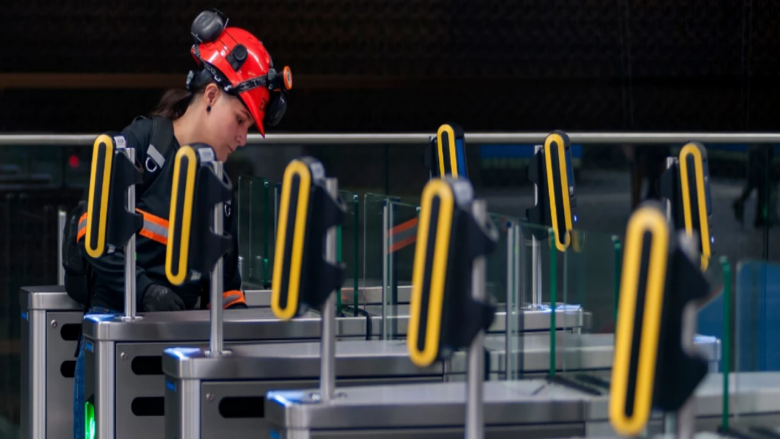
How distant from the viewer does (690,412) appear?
1421 millimetres

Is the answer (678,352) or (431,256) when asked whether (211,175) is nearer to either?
(431,256)

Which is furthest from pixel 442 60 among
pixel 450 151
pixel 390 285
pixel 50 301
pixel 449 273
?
pixel 449 273

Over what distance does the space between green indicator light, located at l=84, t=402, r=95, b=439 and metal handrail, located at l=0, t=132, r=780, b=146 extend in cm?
184

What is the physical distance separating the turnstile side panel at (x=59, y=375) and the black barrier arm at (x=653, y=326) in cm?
189

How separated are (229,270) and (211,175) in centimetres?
83

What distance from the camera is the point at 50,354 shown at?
2.99m

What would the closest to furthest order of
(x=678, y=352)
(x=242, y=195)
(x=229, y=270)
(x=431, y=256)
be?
(x=678, y=352) → (x=431, y=256) → (x=229, y=270) → (x=242, y=195)

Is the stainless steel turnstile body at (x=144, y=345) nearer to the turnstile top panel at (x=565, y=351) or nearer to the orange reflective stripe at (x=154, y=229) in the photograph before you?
the orange reflective stripe at (x=154, y=229)

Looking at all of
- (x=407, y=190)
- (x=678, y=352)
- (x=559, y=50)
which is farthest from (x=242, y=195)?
(x=678, y=352)

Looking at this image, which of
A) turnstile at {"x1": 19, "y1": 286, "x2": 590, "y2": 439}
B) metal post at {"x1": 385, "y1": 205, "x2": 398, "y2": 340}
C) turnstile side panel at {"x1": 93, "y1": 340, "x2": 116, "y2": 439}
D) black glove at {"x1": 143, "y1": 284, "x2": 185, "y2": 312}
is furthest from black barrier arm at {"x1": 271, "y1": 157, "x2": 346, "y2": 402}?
turnstile at {"x1": 19, "y1": 286, "x2": 590, "y2": 439}

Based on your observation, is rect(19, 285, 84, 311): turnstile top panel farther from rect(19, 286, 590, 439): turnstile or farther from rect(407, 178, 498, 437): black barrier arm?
rect(407, 178, 498, 437): black barrier arm

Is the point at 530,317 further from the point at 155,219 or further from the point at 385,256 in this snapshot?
the point at 155,219

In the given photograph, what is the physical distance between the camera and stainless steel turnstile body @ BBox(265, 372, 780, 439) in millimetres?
1810

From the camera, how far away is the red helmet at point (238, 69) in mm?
2777
